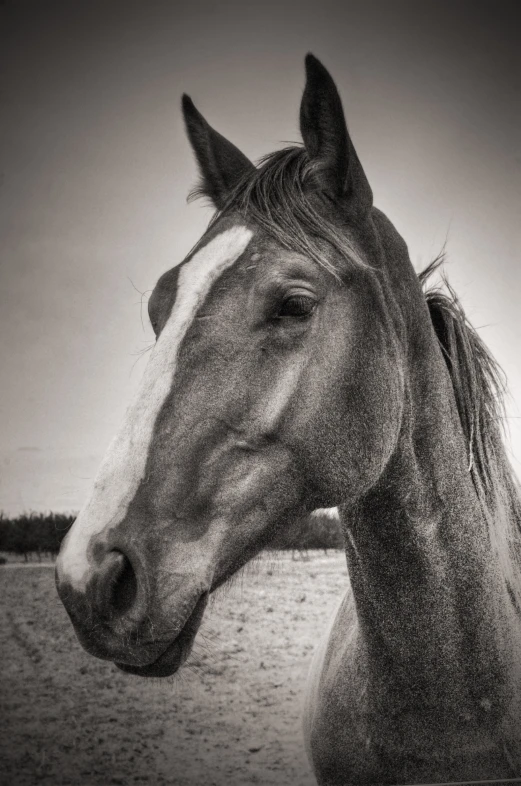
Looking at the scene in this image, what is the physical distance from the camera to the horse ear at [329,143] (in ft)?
3.88

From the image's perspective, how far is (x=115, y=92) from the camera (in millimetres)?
2217

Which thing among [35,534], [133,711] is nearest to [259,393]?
[35,534]

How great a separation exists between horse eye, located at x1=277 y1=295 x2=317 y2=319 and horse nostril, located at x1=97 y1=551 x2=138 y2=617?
529 mm

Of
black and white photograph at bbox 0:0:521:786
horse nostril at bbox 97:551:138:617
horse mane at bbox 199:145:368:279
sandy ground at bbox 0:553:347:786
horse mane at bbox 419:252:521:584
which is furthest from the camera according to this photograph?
sandy ground at bbox 0:553:347:786

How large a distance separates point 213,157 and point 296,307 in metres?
0.62

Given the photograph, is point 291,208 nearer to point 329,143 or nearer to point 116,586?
point 329,143

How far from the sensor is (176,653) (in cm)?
97

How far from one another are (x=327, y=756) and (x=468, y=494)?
766mm

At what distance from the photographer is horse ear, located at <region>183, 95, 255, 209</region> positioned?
4.91ft

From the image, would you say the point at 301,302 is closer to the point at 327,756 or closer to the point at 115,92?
the point at 327,756

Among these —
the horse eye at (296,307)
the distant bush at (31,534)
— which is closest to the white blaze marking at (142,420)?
the horse eye at (296,307)

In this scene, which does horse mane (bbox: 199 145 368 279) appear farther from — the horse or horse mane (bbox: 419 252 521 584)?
horse mane (bbox: 419 252 521 584)

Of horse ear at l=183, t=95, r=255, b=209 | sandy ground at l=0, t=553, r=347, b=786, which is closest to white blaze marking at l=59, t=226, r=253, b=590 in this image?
horse ear at l=183, t=95, r=255, b=209

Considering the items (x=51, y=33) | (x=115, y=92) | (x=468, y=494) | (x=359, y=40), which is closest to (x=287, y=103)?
(x=359, y=40)
